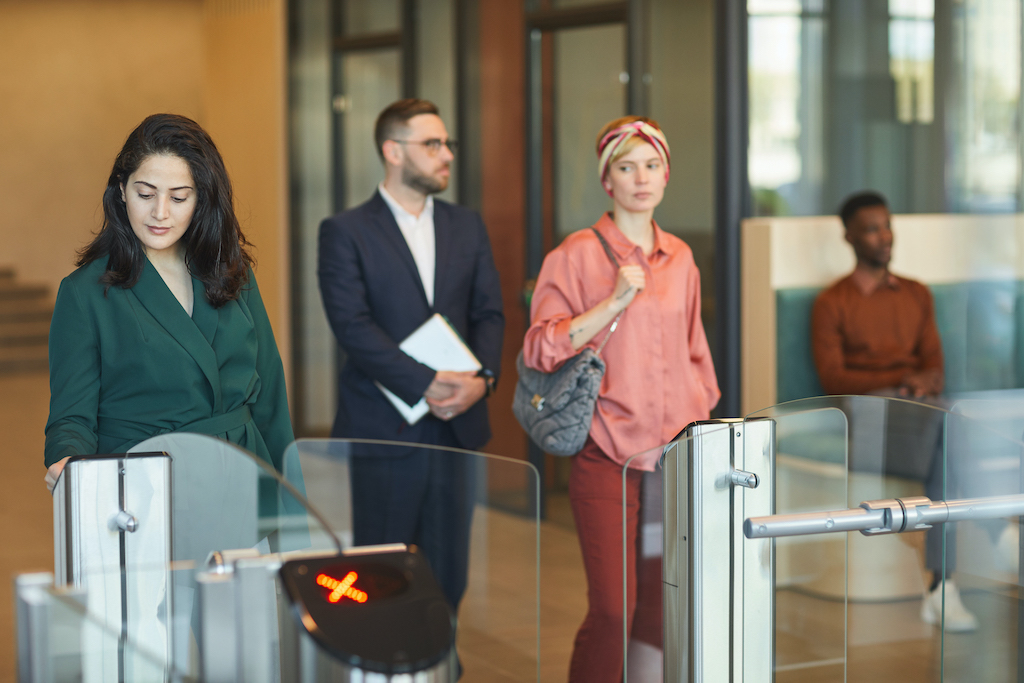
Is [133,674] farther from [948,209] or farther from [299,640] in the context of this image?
[948,209]

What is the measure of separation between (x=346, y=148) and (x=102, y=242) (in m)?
5.33

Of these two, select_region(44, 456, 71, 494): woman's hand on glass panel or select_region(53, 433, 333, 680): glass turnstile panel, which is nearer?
select_region(53, 433, 333, 680): glass turnstile panel

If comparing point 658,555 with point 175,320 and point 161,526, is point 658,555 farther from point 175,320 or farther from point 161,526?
point 175,320

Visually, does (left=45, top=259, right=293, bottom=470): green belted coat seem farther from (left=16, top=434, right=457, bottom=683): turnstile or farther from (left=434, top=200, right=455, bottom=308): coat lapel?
(left=434, top=200, right=455, bottom=308): coat lapel

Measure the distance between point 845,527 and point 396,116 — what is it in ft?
7.36

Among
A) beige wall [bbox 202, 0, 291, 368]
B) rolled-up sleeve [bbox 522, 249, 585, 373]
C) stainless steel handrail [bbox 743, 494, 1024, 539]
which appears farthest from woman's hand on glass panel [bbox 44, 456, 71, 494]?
beige wall [bbox 202, 0, 291, 368]

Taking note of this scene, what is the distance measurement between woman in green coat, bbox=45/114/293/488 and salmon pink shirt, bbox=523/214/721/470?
812mm

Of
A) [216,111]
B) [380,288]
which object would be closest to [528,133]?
[380,288]

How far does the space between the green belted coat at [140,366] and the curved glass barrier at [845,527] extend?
87 cm

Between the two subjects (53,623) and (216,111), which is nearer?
(53,623)

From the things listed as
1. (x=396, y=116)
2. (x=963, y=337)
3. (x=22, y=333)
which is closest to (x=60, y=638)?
(x=396, y=116)

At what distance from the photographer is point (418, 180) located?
3.28 metres

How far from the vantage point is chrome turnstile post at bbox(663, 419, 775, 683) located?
1.66 metres

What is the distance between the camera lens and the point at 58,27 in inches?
420
